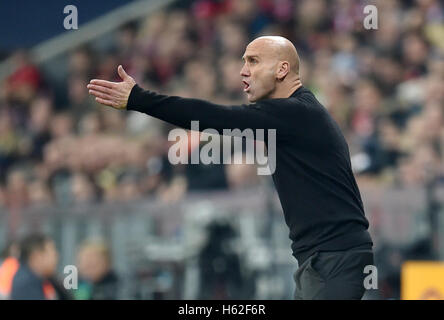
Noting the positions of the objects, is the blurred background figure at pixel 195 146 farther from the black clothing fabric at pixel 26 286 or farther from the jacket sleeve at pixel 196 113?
the jacket sleeve at pixel 196 113

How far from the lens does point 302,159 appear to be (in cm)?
514

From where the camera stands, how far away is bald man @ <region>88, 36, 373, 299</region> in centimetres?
506

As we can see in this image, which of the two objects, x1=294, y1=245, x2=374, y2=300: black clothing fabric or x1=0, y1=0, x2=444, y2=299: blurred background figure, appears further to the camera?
x1=0, y1=0, x2=444, y2=299: blurred background figure

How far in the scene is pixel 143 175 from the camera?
1126 cm

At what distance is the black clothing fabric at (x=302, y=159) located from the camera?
506cm

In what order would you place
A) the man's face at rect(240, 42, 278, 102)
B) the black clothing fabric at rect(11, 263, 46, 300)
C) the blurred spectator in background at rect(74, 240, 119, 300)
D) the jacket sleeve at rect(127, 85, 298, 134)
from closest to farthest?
the jacket sleeve at rect(127, 85, 298, 134), the man's face at rect(240, 42, 278, 102), the black clothing fabric at rect(11, 263, 46, 300), the blurred spectator in background at rect(74, 240, 119, 300)

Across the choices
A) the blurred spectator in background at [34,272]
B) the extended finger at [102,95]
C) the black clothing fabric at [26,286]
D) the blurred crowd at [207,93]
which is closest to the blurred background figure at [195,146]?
the blurred crowd at [207,93]

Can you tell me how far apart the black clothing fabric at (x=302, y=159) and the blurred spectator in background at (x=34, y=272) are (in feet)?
12.1

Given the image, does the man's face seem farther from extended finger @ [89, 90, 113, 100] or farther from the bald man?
extended finger @ [89, 90, 113, 100]

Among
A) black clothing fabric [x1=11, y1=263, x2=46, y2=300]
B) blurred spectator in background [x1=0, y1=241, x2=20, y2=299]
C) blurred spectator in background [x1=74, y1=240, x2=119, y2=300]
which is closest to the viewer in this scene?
black clothing fabric [x1=11, y1=263, x2=46, y2=300]

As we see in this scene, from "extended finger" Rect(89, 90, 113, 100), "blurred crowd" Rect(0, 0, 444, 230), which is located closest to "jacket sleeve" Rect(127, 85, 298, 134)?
"extended finger" Rect(89, 90, 113, 100)

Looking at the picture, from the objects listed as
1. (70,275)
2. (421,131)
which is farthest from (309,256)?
(421,131)

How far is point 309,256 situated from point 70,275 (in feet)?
16.6

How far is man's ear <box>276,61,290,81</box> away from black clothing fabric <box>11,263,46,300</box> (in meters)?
3.82
